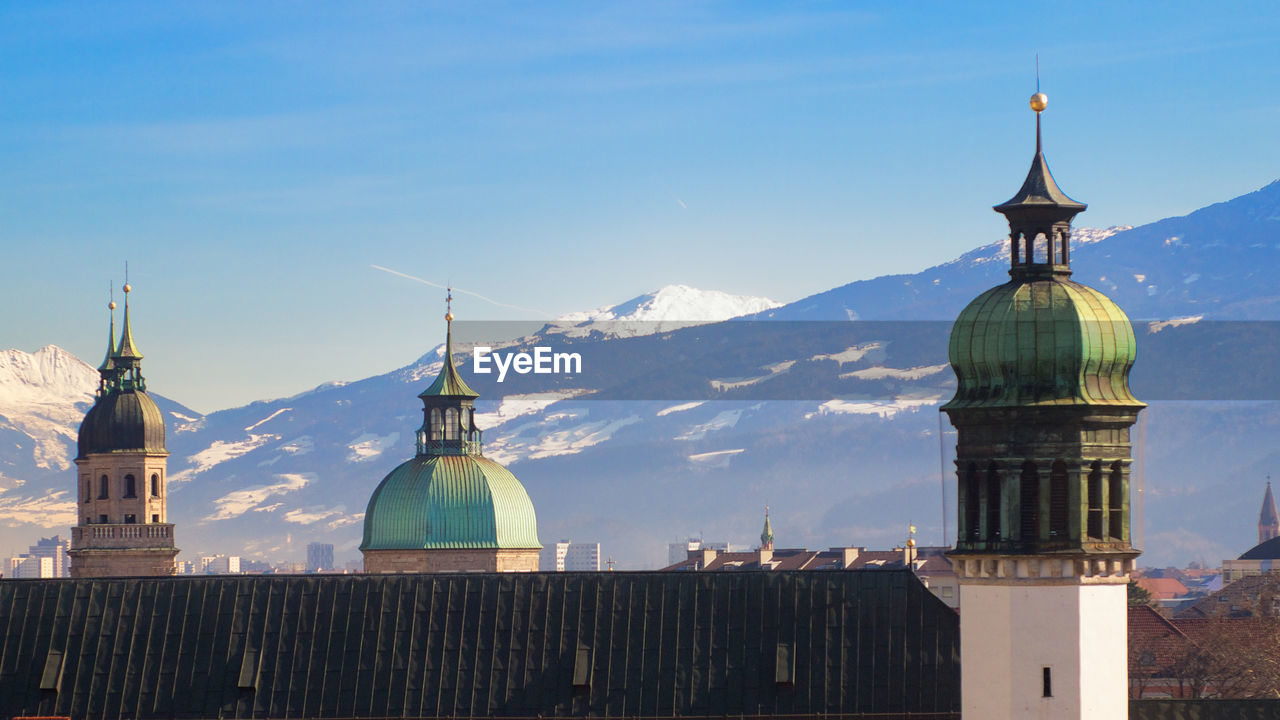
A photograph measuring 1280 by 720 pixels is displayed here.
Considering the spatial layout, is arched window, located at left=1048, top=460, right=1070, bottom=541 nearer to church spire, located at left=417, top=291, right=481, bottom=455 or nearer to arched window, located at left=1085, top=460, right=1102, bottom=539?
arched window, located at left=1085, top=460, right=1102, bottom=539

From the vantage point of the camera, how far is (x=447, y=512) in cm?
16412

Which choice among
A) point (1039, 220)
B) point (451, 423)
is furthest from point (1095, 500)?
point (451, 423)

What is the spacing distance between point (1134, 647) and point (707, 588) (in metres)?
77.3

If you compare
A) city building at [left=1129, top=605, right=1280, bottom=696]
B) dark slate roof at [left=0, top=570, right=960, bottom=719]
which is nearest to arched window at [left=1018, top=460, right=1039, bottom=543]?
dark slate roof at [left=0, top=570, right=960, bottom=719]

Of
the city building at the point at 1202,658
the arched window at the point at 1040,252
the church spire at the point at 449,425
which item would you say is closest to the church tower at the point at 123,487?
the church spire at the point at 449,425

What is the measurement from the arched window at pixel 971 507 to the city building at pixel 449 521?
326 feet

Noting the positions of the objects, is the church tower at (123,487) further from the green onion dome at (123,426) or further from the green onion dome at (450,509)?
the green onion dome at (450,509)

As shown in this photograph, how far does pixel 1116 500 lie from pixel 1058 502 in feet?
5.28

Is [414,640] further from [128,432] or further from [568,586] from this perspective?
[128,432]

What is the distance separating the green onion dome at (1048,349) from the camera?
6284 centimetres

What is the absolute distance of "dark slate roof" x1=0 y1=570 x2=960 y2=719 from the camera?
8075 centimetres

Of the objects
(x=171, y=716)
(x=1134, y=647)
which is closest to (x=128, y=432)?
(x=1134, y=647)

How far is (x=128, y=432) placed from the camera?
619 ft

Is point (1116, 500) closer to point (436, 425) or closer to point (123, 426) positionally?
point (436, 425)
